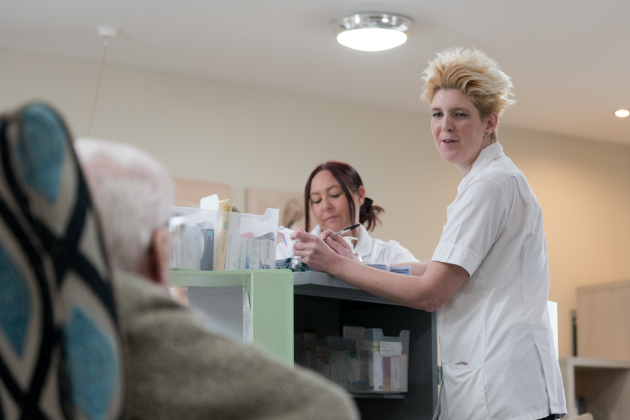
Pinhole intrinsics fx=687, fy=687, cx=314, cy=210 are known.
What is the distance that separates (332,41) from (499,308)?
2.30 meters

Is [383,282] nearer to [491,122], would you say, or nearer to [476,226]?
[476,226]

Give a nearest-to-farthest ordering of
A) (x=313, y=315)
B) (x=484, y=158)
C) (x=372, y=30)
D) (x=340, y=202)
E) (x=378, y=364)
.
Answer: (x=484, y=158) → (x=378, y=364) → (x=313, y=315) → (x=340, y=202) → (x=372, y=30)

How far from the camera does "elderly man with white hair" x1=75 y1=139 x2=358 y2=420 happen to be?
64 centimetres

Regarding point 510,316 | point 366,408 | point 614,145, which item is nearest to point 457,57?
point 510,316

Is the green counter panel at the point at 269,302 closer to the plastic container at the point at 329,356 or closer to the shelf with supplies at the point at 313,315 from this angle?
the shelf with supplies at the point at 313,315

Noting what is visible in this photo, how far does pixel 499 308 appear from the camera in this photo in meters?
1.63

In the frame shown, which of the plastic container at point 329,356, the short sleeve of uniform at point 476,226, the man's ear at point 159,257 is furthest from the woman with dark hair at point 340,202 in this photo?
the man's ear at point 159,257

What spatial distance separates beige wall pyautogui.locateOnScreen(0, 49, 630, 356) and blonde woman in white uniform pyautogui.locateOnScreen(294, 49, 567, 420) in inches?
101

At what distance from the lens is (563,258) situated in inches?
205

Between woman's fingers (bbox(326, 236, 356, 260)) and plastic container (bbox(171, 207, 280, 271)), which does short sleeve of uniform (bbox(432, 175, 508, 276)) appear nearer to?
woman's fingers (bbox(326, 236, 356, 260))

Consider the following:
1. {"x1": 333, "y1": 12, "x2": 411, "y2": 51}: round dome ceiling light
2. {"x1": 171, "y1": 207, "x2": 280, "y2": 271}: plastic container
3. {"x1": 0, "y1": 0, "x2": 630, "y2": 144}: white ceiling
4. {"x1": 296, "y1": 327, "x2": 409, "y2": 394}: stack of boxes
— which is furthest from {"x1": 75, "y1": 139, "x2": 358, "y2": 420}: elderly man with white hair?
{"x1": 333, "y1": 12, "x2": 411, "y2": 51}: round dome ceiling light

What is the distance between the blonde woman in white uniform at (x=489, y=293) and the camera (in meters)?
1.60

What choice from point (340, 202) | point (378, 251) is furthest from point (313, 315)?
point (378, 251)

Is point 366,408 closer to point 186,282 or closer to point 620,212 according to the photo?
Result: point 186,282
